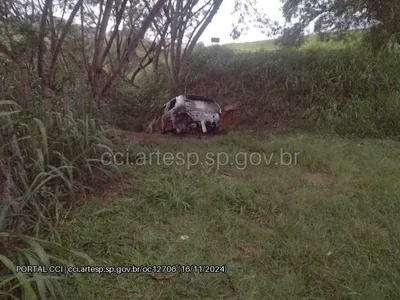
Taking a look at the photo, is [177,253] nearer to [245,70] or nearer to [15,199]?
[15,199]

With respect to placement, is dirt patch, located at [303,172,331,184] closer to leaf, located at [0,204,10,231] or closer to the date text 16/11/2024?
the date text 16/11/2024

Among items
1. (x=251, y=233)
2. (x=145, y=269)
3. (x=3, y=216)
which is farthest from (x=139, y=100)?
(x=145, y=269)

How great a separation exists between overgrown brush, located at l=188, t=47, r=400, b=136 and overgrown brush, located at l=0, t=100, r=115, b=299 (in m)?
5.00

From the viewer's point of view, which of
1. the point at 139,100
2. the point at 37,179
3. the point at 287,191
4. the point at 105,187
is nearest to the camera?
the point at 37,179

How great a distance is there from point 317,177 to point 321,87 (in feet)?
13.8

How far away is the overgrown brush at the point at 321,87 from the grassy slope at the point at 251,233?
8.43 ft

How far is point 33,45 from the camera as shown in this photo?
12.5 ft

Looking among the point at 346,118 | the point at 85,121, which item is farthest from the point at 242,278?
the point at 346,118

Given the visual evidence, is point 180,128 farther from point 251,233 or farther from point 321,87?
point 251,233

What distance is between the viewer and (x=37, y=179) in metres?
2.63

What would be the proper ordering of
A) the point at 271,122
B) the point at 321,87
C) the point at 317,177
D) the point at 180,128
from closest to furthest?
the point at 317,177 → the point at 321,87 → the point at 180,128 → the point at 271,122

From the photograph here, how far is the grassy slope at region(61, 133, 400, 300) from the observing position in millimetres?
2061

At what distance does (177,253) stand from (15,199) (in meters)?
1.30

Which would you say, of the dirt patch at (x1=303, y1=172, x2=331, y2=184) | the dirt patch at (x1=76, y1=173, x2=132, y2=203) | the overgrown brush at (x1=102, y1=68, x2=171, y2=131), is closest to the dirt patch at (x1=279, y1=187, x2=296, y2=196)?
the dirt patch at (x1=303, y1=172, x2=331, y2=184)
